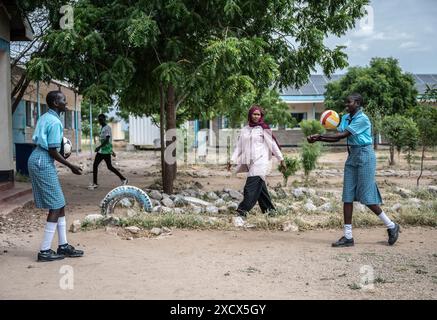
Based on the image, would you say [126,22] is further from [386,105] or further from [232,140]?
[386,105]

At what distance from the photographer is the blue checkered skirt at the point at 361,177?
20.2 feet

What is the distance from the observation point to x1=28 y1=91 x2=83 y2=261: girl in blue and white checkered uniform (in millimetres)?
5414

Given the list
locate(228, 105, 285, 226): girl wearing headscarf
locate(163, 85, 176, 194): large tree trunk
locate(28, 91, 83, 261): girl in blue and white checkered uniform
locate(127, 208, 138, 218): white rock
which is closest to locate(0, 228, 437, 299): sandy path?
locate(28, 91, 83, 261): girl in blue and white checkered uniform

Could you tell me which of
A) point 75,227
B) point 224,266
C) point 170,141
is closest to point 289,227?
point 224,266

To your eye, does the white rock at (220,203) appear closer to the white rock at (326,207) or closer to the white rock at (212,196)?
the white rock at (212,196)

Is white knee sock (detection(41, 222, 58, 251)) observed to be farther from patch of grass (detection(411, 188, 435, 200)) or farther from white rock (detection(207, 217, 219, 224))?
patch of grass (detection(411, 188, 435, 200))

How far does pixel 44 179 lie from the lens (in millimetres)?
5457

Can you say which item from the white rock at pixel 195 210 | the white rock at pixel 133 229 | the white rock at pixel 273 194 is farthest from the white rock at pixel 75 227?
the white rock at pixel 273 194

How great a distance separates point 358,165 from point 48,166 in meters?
3.51

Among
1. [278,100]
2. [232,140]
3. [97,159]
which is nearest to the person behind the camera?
[97,159]

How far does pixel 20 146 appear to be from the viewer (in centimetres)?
1322

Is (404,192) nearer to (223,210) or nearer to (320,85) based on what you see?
(223,210)
